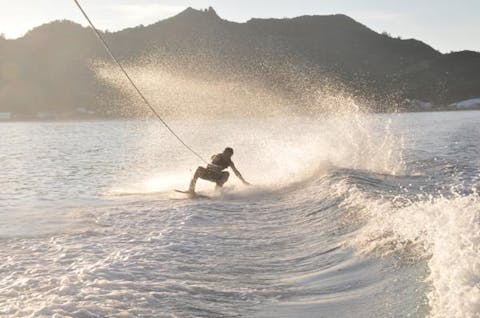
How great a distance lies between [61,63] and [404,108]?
8275 centimetres

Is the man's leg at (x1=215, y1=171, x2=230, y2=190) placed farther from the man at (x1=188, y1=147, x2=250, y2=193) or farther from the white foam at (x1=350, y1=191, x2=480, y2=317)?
the white foam at (x1=350, y1=191, x2=480, y2=317)

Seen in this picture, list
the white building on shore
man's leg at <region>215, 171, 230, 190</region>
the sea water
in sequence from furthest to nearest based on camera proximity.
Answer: the white building on shore, man's leg at <region>215, 171, 230, 190</region>, the sea water

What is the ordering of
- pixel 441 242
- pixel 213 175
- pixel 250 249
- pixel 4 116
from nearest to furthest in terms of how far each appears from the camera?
pixel 441 242, pixel 250 249, pixel 213 175, pixel 4 116

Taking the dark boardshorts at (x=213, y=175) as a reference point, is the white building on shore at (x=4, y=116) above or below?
above

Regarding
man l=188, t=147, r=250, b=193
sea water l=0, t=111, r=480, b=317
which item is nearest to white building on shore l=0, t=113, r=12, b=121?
sea water l=0, t=111, r=480, b=317

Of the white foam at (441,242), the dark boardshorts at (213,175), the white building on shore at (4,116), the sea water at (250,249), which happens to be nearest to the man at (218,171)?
the dark boardshorts at (213,175)

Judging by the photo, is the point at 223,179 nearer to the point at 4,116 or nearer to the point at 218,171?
the point at 218,171

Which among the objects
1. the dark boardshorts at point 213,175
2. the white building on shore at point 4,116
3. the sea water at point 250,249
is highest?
the white building on shore at point 4,116

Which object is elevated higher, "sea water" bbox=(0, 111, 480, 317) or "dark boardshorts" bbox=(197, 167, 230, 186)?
"dark boardshorts" bbox=(197, 167, 230, 186)

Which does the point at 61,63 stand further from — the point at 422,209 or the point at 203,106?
the point at 422,209

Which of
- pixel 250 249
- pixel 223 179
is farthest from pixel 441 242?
pixel 223 179

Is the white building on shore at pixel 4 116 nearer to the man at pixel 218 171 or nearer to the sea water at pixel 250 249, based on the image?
the sea water at pixel 250 249

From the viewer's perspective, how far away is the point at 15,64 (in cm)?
13400

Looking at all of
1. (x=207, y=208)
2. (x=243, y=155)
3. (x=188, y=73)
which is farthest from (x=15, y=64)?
(x=207, y=208)
